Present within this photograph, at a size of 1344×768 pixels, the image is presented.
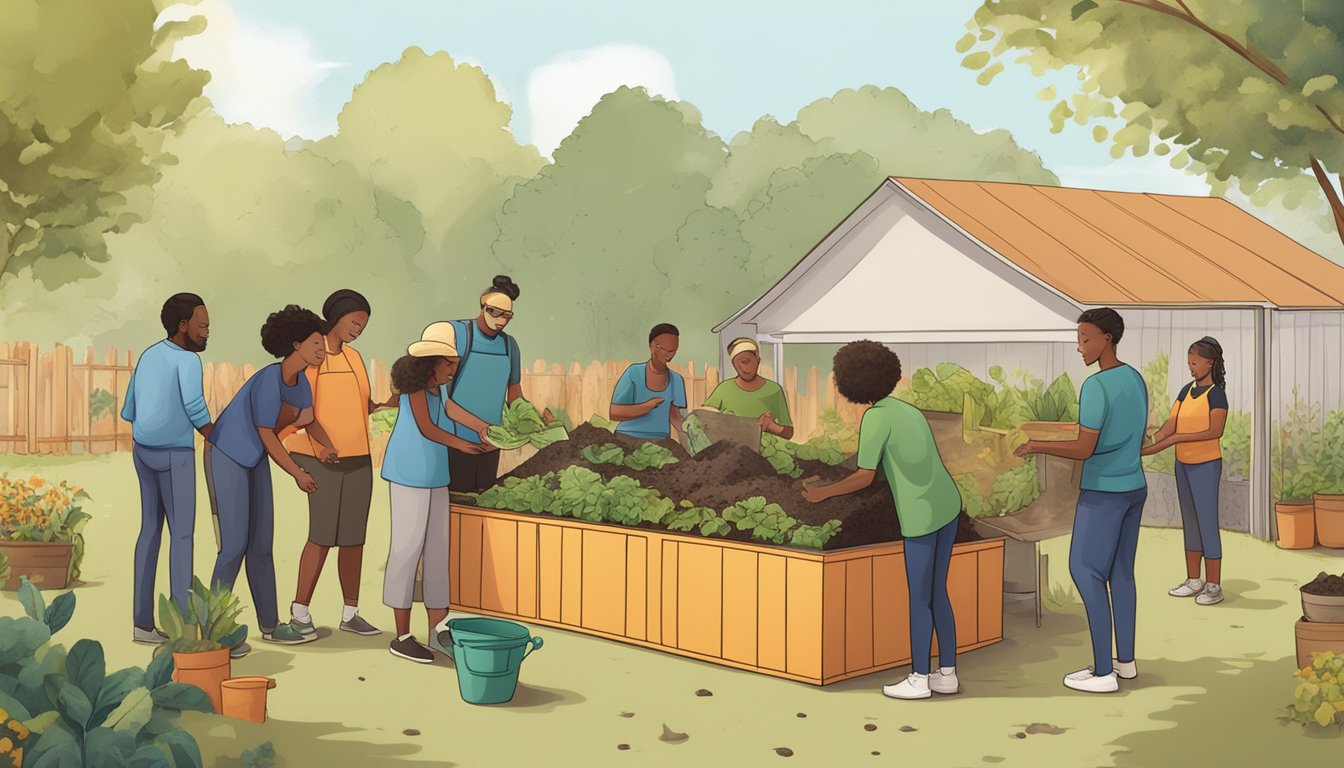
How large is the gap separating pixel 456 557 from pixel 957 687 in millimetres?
3956

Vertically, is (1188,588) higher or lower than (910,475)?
lower

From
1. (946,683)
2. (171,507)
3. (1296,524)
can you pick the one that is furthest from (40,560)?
(1296,524)

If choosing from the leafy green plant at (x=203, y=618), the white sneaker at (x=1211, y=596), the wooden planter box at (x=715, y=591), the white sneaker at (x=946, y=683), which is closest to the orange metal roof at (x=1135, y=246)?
the white sneaker at (x=1211, y=596)

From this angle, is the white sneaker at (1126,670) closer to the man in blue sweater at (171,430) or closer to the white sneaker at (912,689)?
the white sneaker at (912,689)

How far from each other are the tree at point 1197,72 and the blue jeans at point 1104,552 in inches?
85.3

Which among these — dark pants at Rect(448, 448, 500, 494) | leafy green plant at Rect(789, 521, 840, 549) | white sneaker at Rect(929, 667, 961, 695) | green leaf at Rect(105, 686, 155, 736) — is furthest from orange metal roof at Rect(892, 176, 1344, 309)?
green leaf at Rect(105, 686, 155, 736)

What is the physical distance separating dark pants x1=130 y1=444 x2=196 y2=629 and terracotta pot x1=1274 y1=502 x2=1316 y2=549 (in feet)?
34.9

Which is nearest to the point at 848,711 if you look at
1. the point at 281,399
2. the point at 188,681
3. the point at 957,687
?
the point at 957,687

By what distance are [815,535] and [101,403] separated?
86.1 ft

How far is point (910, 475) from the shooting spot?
7.91m

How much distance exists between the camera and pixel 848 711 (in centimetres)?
795

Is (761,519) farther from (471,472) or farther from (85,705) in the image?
(85,705)

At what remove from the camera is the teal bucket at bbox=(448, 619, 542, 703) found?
795cm

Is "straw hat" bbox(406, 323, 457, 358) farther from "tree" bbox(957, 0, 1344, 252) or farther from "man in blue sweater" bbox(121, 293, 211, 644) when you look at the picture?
"tree" bbox(957, 0, 1344, 252)
